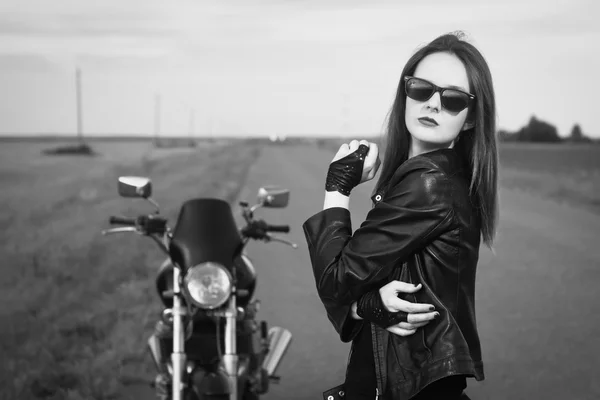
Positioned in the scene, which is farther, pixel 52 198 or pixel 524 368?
pixel 52 198

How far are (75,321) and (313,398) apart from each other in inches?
101

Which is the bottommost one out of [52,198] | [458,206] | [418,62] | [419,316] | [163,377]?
[52,198]

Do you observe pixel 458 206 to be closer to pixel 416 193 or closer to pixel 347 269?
pixel 416 193

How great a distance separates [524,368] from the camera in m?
5.86

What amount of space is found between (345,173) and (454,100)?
12.9 inches

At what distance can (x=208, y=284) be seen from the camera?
3512 millimetres

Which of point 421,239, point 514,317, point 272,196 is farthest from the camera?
point 514,317

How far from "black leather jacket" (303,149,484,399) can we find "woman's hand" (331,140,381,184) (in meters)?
0.12

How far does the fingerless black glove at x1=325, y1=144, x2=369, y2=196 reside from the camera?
212 cm

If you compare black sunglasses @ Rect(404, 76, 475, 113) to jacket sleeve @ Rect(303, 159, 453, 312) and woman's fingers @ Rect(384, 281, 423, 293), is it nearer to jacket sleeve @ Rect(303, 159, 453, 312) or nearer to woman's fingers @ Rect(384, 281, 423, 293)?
jacket sleeve @ Rect(303, 159, 453, 312)

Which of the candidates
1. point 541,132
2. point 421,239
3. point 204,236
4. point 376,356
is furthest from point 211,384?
point 541,132

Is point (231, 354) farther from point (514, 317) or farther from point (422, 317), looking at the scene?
point (514, 317)

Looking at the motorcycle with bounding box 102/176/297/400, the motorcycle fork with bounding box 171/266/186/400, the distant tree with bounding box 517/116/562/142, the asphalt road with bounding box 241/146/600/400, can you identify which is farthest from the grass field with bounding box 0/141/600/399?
the distant tree with bounding box 517/116/562/142

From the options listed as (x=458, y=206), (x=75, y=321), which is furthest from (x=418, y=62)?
(x=75, y=321)
